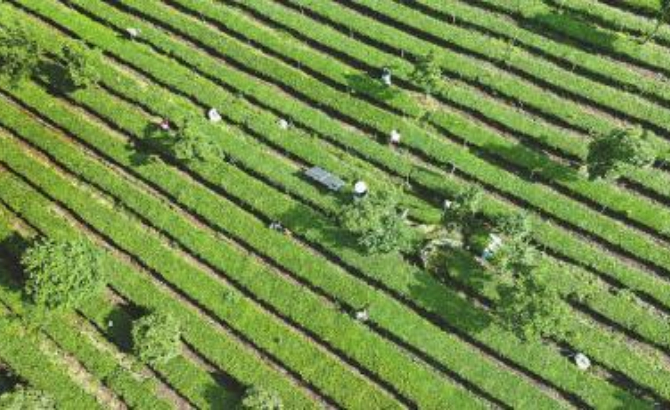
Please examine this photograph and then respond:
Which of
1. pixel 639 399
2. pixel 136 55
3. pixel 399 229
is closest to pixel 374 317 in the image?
pixel 399 229

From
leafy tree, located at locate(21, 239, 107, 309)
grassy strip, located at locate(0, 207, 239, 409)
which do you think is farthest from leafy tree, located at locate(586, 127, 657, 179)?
leafy tree, located at locate(21, 239, 107, 309)

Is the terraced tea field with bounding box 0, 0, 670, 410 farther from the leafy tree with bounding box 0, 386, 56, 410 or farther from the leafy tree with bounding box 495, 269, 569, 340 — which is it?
the leafy tree with bounding box 0, 386, 56, 410

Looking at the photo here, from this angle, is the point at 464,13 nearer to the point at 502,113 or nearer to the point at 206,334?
the point at 502,113

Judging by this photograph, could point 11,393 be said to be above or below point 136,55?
below

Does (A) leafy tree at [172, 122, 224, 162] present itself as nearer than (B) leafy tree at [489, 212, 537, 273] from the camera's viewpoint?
No

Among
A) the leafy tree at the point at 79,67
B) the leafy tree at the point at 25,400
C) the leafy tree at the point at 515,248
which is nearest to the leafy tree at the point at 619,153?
the leafy tree at the point at 515,248

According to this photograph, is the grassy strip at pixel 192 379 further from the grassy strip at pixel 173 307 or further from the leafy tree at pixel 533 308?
the leafy tree at pixel 533 308

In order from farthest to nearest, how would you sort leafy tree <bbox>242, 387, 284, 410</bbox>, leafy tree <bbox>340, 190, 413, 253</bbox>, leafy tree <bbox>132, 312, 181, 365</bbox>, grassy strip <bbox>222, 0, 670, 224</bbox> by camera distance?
grassy strip <bbox>222, 0, 670, 224</bbox>
leafy tree <bbox>340, 190, 413, 253</bbox>
leafy tree <bbox>132, 312, 181, 365</bbox>
leafy tree <bbox>242, 387, 284, 410</bbox>

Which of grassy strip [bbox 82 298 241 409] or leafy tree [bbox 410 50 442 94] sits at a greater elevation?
leafy tree [bbox 410 50 442 94]
